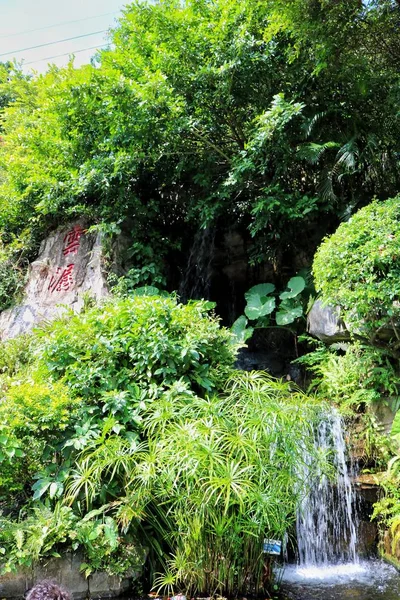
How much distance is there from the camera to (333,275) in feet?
16.2

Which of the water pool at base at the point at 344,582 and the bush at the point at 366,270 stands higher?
the bush at the point at 366,270

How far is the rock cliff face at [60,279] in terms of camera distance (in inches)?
285

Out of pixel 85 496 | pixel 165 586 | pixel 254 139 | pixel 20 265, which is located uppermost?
pixel 254 139

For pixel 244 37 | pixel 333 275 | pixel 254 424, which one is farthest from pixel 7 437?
pixel 244 37

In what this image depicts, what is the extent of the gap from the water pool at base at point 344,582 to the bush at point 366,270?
2178mm

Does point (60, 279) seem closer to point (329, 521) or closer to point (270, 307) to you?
point (270, 307)

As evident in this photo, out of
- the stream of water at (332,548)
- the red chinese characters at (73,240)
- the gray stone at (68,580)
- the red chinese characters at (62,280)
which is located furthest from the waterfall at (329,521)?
the red chinese characters at (73,240)

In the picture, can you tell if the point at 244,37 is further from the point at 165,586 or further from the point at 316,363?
the point at 165,586

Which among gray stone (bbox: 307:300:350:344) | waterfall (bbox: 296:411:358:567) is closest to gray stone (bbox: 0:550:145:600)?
waterfall (bbox: 296:411:358:567)

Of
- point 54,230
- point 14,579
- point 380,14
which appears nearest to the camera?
point 14,579

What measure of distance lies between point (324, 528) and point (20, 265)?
6.46 metres

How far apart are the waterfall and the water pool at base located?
0.11m

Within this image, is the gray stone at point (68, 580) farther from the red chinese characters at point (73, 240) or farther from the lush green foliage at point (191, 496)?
the red chinese characters at point (73, 240)

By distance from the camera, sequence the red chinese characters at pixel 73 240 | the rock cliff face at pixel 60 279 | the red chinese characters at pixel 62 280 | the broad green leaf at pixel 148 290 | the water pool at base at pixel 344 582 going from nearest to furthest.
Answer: the water pool at base at pixel 344 582
the broad green leaf at pixel 148 290
the rock cliff face at pixel 60 279
the red chinese characters at pixel 62 280
the red chinese characters at pixel 73 240
